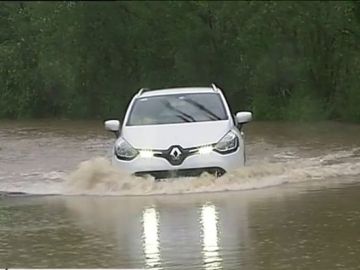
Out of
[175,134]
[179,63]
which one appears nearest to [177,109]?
[175,134]

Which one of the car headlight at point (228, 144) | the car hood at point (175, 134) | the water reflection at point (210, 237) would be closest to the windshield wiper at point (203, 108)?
the car hood at point (175, 134)

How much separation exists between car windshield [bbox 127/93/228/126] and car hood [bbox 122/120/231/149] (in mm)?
267

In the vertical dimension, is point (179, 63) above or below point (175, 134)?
below

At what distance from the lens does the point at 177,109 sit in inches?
553

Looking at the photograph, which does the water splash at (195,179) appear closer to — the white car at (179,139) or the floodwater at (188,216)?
the floodwater at (188,216)

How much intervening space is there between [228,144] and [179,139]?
2.17 feet

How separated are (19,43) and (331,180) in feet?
72.9

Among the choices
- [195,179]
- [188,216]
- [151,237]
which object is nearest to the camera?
[151,237]

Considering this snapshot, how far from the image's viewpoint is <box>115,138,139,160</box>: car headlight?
12.7 m

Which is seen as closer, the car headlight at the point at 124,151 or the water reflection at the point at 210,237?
the water reflection at the point at 210,237

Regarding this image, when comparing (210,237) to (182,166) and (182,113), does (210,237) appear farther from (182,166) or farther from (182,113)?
(182,113)

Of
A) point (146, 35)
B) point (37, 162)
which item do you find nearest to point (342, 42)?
point (146, 35)

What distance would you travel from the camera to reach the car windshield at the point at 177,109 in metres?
13.7

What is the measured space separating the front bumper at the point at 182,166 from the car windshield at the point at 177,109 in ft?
3.20
